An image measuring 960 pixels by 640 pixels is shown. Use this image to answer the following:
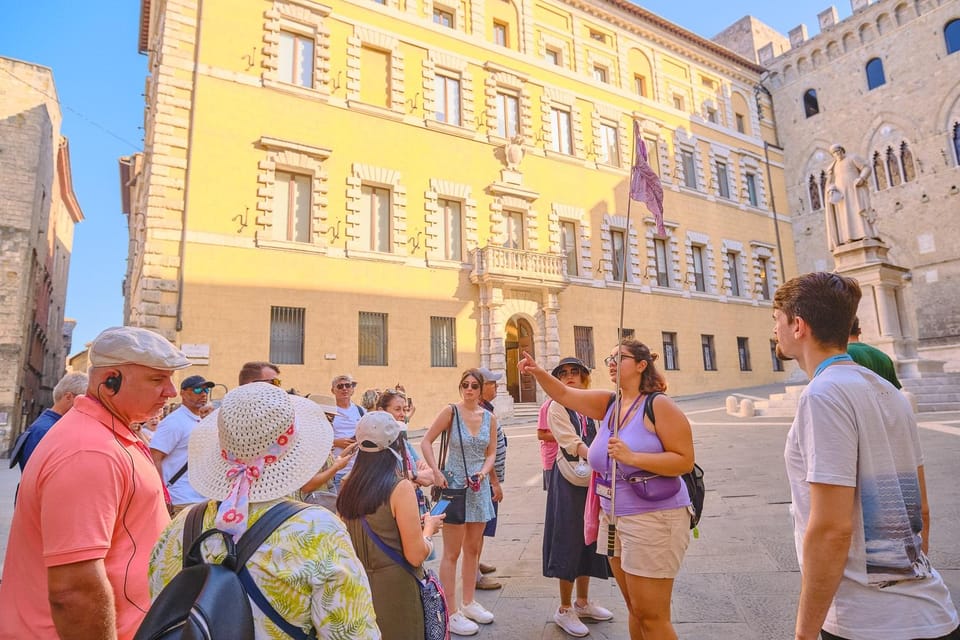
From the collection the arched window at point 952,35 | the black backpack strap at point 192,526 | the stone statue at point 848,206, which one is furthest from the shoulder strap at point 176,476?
the arched window at point 952,35

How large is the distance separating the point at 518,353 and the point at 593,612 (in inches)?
646

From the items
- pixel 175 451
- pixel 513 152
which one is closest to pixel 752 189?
pixel 513 152

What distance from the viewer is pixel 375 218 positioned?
17062 mm

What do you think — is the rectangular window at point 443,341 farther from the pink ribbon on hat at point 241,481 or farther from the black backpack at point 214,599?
the black backpack at point 214,599

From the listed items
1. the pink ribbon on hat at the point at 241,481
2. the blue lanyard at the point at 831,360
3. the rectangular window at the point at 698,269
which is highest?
the rectangular window at the point at 698,269

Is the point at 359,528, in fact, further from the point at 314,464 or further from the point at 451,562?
the point at 451,562

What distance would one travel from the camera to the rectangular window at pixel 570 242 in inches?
821

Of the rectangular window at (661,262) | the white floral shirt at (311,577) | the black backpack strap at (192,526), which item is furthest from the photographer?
the rectangular window at (661,262)

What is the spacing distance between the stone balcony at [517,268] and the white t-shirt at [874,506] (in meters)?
16.2

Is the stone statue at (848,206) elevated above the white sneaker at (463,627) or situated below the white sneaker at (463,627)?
above

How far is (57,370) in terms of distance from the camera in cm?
4216

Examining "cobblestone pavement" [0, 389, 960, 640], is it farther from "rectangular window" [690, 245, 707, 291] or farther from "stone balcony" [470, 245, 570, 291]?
"rectangular window" [690, 245, 707, 291]

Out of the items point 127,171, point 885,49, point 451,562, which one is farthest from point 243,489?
point 885,49

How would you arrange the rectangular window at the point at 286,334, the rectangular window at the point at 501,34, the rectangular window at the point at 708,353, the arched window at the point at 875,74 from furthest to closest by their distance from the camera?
1. the arched window at the point at 875,74
2. the rectangular window at the point at 708,353
3. the rectangular window at the point at 501,34
4. the rectangular window at the point at 286,334
